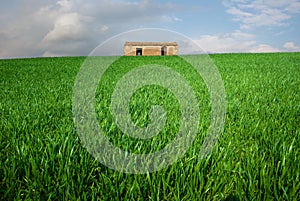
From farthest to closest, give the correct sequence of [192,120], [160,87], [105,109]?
[160,87] < [105,109] < [192,120]

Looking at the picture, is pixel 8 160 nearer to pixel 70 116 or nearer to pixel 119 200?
pixel 119 200

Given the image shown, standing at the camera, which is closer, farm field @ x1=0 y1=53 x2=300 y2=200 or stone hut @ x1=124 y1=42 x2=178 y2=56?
farm field @ x1=0 y1=53 x2=300 y2=200

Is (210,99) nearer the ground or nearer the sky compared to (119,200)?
nearer the sky

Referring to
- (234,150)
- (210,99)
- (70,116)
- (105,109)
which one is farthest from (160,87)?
(234,150)

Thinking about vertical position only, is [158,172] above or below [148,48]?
below

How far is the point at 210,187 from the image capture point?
5.57 feet

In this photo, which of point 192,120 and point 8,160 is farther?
point 192,120

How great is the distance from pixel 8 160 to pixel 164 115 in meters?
1.81

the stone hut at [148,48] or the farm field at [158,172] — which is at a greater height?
the stone hut at [148,48]

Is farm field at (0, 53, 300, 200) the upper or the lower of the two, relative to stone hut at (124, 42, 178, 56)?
lower

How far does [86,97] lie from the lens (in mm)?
4586

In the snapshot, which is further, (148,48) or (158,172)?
(148,48)

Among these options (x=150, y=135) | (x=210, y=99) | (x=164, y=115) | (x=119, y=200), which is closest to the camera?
(x=119, y=200)

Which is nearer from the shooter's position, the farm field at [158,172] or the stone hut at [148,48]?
the farm field at [158,172]
